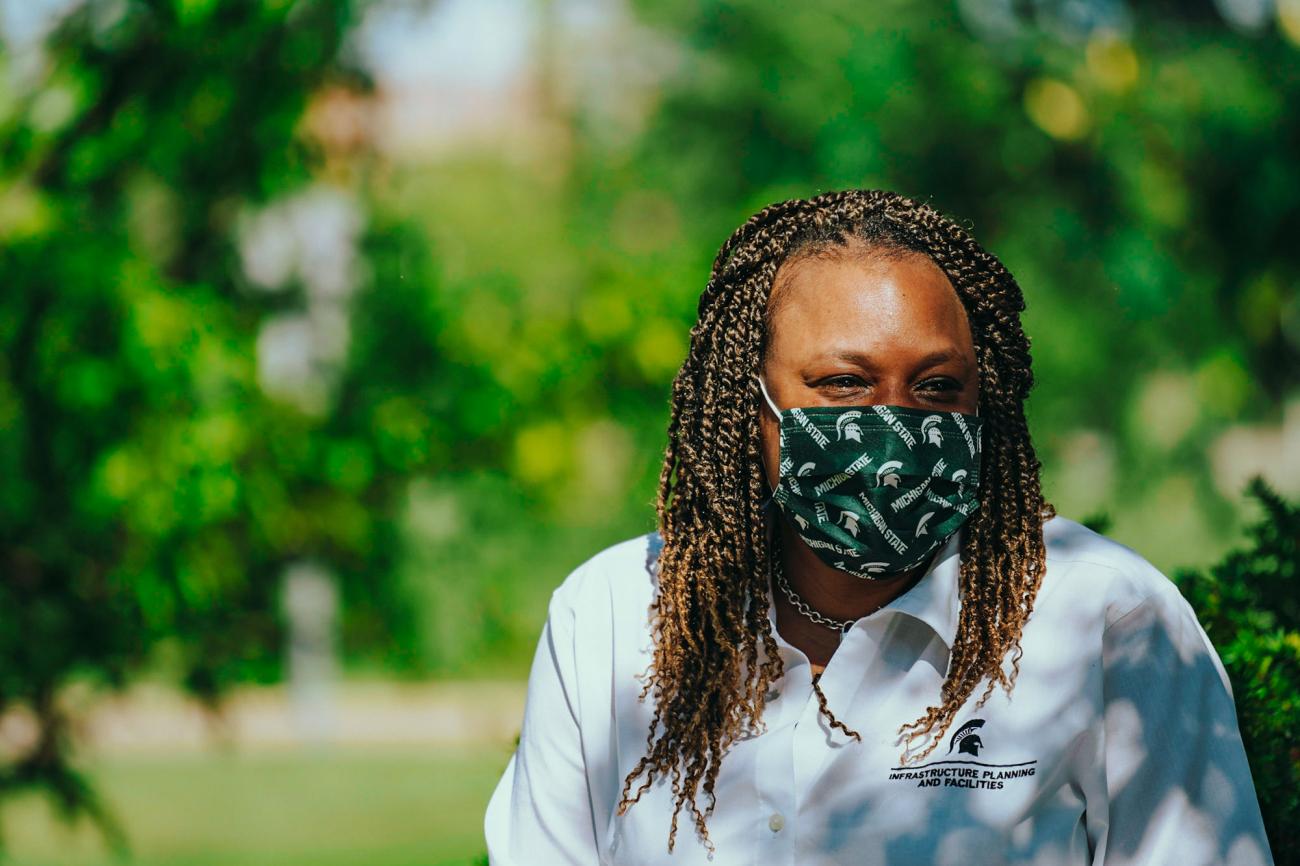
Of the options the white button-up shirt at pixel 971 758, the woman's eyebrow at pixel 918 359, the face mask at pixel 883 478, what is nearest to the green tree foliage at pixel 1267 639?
the white button-up shirt at pixel 971 758

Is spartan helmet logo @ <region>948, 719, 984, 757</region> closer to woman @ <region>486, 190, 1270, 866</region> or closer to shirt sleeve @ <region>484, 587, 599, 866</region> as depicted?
woman @ <region>486, 190, 1270, 866</region>

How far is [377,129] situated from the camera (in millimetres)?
7012

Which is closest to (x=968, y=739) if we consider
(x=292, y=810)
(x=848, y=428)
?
(x=848, y=428)

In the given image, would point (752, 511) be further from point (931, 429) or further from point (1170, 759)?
point (1170, 759)

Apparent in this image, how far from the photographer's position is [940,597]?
2.52m

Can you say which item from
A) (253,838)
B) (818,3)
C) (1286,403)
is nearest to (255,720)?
(253,838)

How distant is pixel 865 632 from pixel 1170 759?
504mm

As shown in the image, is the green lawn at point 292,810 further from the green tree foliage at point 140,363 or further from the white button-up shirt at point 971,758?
the white button-up shirt at point 971,758

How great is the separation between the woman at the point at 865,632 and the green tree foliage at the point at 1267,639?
549 mm

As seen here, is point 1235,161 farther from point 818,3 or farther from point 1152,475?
point 818,3

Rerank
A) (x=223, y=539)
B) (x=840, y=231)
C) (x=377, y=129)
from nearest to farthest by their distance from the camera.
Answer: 1. (x=840, y=231)
2. (x=223, y=539)
3. (x=377, y=129)

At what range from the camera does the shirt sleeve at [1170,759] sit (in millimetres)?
2262

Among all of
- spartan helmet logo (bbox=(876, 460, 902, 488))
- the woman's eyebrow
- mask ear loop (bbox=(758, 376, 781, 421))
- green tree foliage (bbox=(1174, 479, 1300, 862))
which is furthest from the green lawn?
the woman's eyebrow

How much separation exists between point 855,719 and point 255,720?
15734mm
